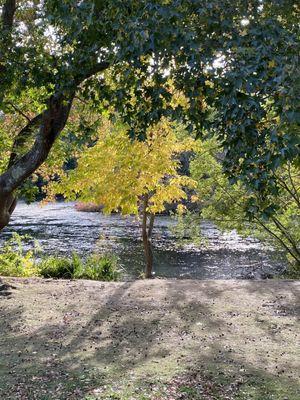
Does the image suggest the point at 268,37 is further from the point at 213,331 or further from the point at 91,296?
the point at 91,296

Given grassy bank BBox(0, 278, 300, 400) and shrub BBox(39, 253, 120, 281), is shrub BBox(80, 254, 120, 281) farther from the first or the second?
grassy bank BBox(0, 278, 300, 400)

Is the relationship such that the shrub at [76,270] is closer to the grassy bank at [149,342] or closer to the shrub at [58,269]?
the shrub at [58,269]

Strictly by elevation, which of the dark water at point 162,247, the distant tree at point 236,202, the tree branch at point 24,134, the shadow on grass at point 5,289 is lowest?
the dark water at point 162,247

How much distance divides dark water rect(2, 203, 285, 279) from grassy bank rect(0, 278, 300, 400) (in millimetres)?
7726

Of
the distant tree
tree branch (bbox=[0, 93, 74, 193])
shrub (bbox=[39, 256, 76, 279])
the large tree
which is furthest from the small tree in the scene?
Result: the large tree

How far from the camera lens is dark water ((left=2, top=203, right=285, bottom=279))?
19.6 m

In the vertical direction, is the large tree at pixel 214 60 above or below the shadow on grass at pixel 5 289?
above

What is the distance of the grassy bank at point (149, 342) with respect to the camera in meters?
5.39

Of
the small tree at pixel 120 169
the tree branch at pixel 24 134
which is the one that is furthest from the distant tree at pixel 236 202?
the tree branch at pixel 24 134

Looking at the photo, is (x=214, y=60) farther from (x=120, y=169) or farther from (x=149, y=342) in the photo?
(x=120, y=169)

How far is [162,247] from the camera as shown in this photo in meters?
23.6

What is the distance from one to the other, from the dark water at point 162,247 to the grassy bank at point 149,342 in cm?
773

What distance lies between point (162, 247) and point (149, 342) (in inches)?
659

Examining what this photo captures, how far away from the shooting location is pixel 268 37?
12.6 ft
